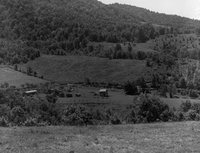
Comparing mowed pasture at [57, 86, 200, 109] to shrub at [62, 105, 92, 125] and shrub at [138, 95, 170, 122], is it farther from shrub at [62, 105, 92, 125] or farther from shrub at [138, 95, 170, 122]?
shrub at [62, 105, 92, 125]

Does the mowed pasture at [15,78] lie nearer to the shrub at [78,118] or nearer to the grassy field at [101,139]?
the shrub at [78,118]

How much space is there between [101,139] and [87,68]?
5893 inches

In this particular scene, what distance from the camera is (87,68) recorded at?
551 feet

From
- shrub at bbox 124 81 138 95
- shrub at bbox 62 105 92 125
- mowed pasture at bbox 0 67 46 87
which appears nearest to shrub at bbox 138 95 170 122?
shrub at bbox 62 105 92 125

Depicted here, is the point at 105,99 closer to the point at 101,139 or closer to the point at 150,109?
the point at 150,109

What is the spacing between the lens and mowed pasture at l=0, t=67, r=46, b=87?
138 m

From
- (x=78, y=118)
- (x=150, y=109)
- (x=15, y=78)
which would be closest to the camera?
(x=78, y=118)

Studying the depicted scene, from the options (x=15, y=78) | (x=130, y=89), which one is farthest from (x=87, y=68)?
(x=15, y=78)

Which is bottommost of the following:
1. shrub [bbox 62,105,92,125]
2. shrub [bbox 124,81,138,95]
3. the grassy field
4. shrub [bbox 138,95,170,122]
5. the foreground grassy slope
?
shrub [bbox 124,81,138,95]

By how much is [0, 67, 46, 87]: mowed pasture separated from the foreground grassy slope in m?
→ 11.6

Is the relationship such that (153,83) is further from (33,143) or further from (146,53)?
(33,143)

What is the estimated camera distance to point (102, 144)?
17.5m

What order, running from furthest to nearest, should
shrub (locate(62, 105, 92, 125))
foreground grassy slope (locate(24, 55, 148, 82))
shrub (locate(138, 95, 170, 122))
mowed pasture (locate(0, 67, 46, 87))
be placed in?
1. foreground grassy slope (locate(24, 55, 148, 82))
2. mowed pasture (locate(0, 67, 46, 87))
3. shrub (locate(138, 95, 170, 122))
4. shrub (locate(62, 105, 92, 125))

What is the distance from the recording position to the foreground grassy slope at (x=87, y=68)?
521 feet
